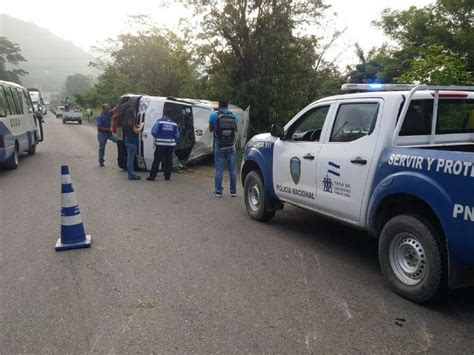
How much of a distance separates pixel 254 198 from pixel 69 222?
2760 mm

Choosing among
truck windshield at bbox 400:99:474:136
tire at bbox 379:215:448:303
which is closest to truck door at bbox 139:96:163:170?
truck windshield at bbox 400:99:474:136

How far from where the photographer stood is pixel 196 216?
712 centimetres

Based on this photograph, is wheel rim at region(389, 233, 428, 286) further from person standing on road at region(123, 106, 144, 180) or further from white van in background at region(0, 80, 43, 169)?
white van in background at region(0, 80, 43, 169)

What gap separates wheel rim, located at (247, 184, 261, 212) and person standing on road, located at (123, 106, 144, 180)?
418cm

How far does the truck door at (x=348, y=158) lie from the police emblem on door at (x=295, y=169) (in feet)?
1.39

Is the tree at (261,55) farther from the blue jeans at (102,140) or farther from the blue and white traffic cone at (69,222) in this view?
the blue and white traffic cone at (69,222)

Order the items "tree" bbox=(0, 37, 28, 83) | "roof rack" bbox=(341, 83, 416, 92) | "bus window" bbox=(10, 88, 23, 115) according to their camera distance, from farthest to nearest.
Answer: "tree" bbox=(0, 37, 28, 83)
"bus window" bbox=(10, 88, 23, 115)
"roof rack" bbox=(341, 83, 416, 92)

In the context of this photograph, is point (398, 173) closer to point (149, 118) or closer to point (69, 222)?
point (69, 222)

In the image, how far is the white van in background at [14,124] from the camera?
10.5m

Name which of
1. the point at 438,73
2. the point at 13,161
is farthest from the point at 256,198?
the point at 13,161

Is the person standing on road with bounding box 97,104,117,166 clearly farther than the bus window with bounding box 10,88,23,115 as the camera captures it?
Yes

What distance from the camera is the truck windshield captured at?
15.0ft

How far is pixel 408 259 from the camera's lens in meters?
4.14

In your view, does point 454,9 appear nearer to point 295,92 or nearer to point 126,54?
point 295,92
